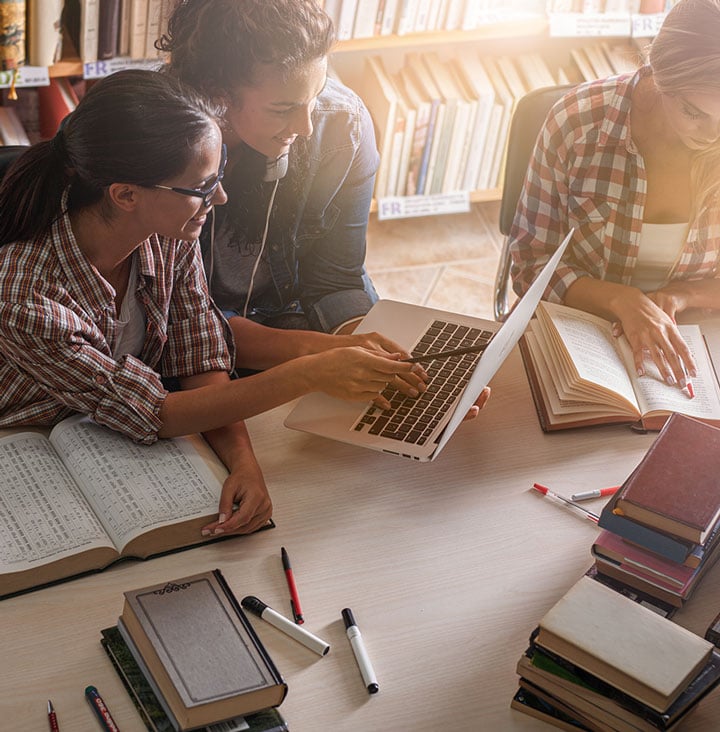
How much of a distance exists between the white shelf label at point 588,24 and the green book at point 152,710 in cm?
225

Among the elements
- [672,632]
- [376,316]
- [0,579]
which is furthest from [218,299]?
[672,632]

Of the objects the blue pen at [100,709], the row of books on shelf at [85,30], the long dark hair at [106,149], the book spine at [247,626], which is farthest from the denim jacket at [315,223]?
the blue pen at [100,709]

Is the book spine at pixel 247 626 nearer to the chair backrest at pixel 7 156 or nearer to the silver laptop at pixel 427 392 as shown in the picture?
the silver laptop at pixel 427 392

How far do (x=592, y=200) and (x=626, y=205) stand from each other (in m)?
0.06

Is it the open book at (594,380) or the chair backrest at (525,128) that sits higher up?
the chair backrest at (525,128)

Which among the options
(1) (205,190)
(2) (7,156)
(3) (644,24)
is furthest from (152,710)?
(3) (644,24)

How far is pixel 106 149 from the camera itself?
53.6 inches

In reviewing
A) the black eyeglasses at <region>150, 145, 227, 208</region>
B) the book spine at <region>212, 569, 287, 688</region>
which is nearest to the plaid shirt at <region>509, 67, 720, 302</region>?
the black eyeglasses at <region>150, 145, 227, 208</region>

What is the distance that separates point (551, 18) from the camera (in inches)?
112

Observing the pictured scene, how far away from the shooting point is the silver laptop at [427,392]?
4.43ft

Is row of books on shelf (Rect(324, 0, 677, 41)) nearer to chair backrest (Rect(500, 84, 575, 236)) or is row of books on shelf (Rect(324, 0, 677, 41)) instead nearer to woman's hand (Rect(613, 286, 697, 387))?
chair backrest (Rect(500, 84, 575, 236))

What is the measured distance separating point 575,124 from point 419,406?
653mm

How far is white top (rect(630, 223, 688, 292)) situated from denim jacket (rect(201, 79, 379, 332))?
509mm

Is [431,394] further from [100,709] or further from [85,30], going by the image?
[85,30]
